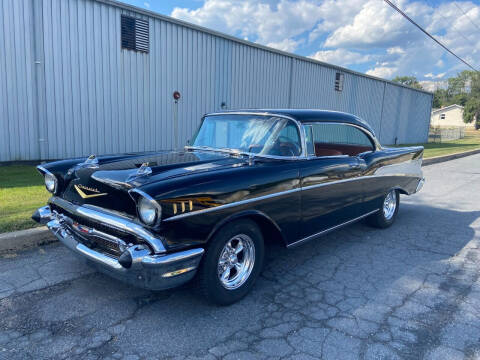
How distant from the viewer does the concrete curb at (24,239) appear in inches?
152

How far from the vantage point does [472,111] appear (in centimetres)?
6731

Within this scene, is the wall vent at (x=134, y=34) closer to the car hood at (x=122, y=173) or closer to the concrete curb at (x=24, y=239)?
the concrete curb at (x=24, y=239)

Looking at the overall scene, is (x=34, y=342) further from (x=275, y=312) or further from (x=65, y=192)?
(x=275, y=312)

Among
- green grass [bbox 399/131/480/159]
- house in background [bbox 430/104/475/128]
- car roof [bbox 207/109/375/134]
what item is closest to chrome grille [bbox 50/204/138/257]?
car roof [bbox 207/109/375/134]

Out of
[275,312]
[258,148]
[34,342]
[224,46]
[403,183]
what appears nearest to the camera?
[34,342]

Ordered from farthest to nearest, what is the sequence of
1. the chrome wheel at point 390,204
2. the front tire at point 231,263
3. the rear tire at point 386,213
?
the chrome wheel at point 390,204 < the rear tire at point 386,213 < the front tire at point 231,263

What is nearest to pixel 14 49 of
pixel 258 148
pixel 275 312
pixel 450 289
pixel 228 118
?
pixel 228 118

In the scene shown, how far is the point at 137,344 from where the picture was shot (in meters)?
2.46

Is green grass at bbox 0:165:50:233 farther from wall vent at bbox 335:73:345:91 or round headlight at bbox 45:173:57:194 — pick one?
wall vent at bbox 335:73:345:91

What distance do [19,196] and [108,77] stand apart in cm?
488

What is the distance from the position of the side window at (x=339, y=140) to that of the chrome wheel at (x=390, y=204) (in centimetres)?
84

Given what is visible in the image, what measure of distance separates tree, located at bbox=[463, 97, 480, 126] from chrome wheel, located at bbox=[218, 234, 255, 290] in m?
77.6

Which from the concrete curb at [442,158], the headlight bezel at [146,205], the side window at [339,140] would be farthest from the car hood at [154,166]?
the concrete curb at [442,158]

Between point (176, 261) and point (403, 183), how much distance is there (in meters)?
4.01
